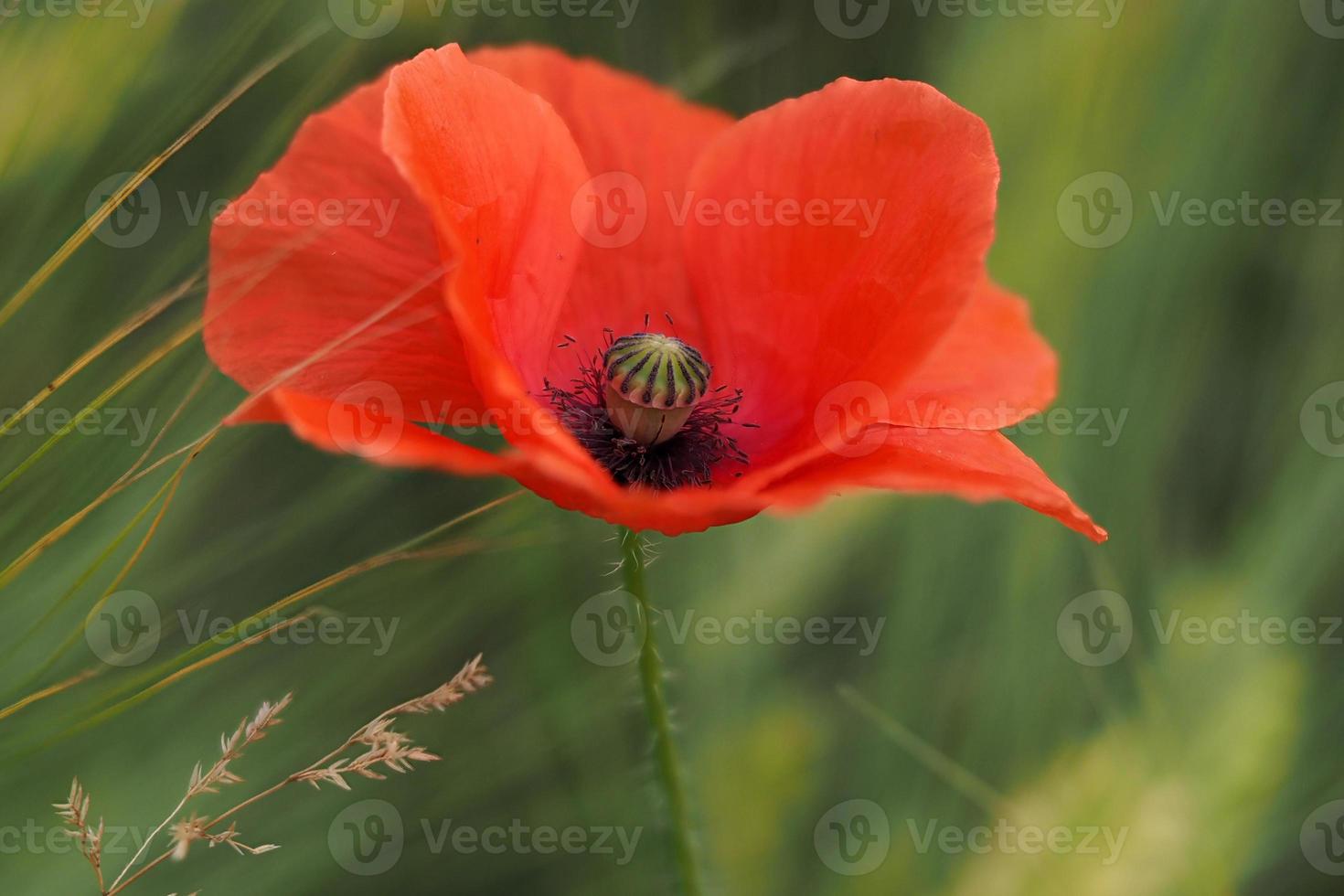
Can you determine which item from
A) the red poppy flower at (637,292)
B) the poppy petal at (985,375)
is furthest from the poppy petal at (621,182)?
the poppy petal at (985,375)

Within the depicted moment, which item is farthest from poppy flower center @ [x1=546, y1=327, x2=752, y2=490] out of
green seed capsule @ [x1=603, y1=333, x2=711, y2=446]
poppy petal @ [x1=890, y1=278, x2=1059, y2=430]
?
poppy petal @ [x1=890, y1=278, x2=1059, y2=430]

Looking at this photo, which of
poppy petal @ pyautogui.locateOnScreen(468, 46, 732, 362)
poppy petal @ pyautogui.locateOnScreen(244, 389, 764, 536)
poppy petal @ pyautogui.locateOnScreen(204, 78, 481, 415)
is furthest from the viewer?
poppy petal @ pyautogui.locateOnScreen(468, 46, 732, 362)

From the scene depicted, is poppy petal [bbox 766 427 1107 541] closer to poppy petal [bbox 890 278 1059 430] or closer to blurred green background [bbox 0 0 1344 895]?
poppy petal [bbox 890 278 1059 430]

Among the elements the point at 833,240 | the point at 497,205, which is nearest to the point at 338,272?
the point at 497,205

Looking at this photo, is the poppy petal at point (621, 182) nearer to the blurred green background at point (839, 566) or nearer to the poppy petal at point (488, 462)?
the blurred green background at point (839, 566)

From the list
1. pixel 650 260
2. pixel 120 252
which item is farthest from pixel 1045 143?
pixel 120 252

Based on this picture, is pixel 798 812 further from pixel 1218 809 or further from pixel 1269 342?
pixel 1269 342

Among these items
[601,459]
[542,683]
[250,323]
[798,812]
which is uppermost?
[250,323]
